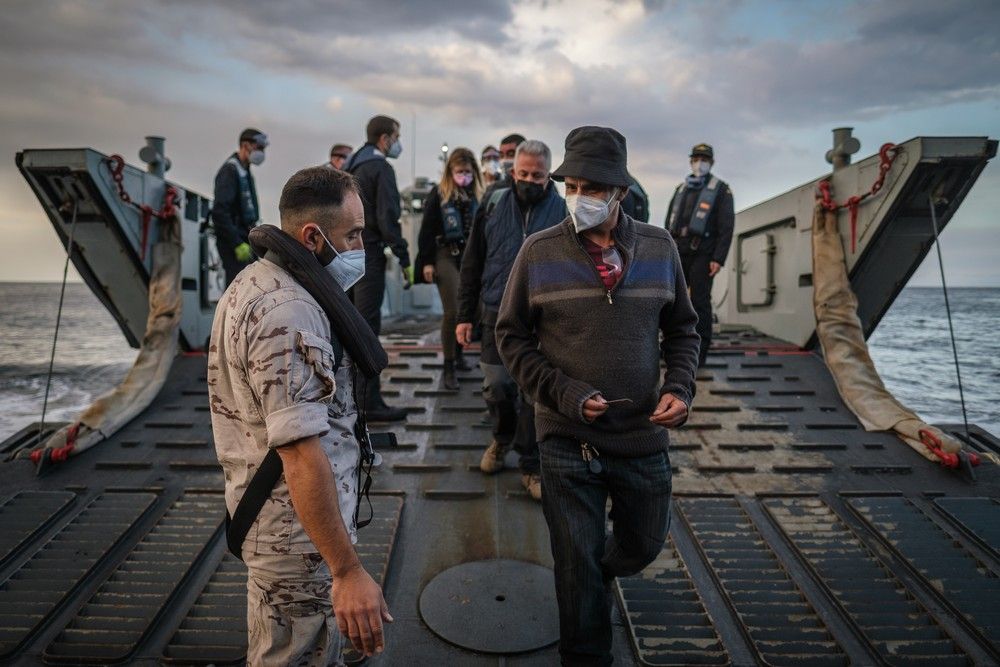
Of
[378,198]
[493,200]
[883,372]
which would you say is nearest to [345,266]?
[493,200]

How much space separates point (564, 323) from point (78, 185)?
446cm

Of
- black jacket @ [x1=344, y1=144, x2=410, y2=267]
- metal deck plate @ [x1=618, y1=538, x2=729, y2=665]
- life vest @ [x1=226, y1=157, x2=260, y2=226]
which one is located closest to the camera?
metal deck plate @ [x1=618, y1=538, x2=729, y2=665]

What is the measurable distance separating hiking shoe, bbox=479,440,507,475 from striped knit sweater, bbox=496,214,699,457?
1.60 metres

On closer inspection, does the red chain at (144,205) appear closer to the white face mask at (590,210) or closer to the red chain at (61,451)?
the red chain at (61,451)

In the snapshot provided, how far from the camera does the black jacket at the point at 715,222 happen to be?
5.61 meters

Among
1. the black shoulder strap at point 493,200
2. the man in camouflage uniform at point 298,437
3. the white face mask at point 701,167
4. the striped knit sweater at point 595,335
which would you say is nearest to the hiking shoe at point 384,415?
the black shoulder strap at point 493,200

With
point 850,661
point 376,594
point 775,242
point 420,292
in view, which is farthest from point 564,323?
point 420,292

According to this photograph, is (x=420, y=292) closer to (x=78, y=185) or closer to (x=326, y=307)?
(x=78, y=185)

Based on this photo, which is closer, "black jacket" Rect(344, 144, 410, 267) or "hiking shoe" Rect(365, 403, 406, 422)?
"black jacket" Rect(344, 144, 410, 267)

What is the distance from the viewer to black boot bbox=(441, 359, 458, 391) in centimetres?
525

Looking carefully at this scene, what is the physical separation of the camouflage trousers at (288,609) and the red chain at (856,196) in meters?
5.02

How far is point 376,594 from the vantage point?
4.93ft

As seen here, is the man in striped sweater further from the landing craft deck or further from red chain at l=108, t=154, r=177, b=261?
red chain at l=108, t=154, r=177, b=261

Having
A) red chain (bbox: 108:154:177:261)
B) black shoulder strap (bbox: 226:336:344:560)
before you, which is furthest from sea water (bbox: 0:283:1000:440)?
black shoulder strap (bbox: 226:336:344:560)
